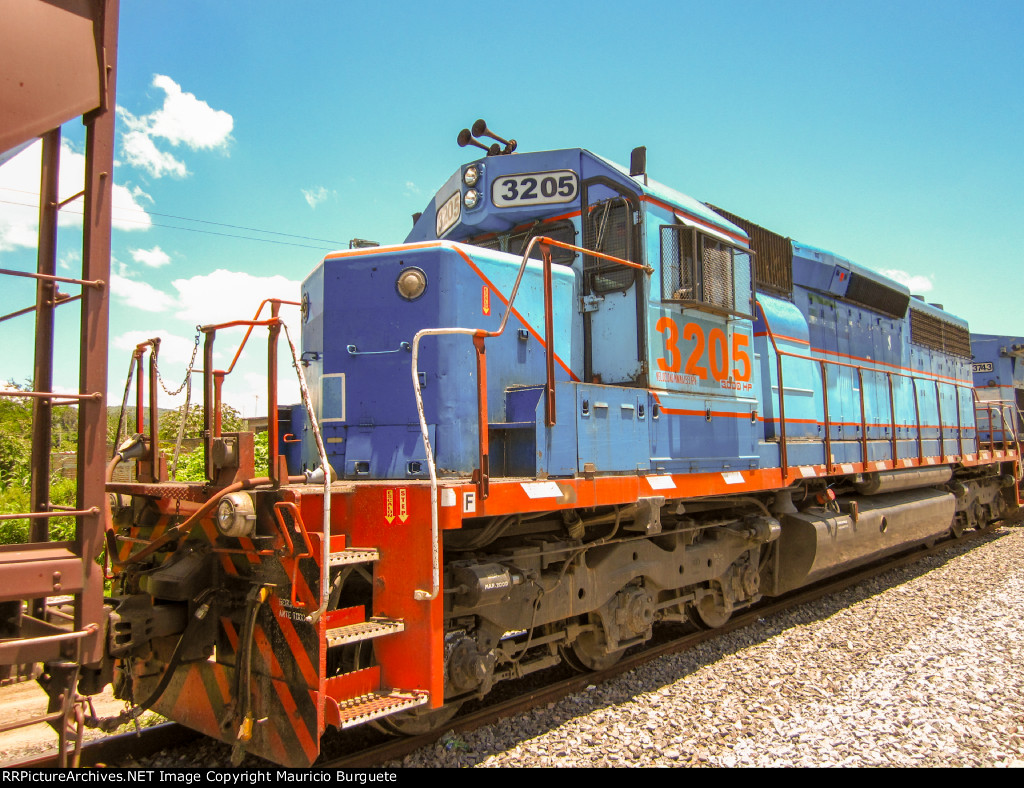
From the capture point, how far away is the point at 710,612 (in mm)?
6086

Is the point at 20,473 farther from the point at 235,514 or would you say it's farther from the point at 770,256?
the point at 770,256

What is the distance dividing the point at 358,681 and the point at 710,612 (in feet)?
12.3

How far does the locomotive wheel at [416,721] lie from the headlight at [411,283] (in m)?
2.45

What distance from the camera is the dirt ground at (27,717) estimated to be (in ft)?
13.0

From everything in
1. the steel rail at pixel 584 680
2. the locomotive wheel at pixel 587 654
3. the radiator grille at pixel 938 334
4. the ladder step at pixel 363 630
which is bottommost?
the steel rail at pixel 584 680

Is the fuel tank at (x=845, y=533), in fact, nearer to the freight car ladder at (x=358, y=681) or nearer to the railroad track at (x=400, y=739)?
the railroad track at (x=400, y=739)

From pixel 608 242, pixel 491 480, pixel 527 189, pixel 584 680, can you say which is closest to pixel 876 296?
pixel 608 242

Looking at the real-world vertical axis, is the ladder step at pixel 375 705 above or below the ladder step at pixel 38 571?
below

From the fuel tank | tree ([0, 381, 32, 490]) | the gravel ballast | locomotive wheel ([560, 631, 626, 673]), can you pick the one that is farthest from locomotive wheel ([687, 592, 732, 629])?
tree ([0, 381, 32, 490])

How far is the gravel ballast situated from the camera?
3.78 metres

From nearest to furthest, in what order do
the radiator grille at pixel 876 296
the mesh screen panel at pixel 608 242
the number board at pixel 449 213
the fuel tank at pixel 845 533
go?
1. the mesh screen panel at pixel 608 242
2. the number board at pixel 449 213
3. the fuel tank at pixel 845 533
4. the radiator grille at pixel 876 296

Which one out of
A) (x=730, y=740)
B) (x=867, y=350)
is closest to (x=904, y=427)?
(x=867, y=350)

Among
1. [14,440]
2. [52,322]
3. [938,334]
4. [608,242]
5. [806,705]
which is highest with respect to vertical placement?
[938,334]

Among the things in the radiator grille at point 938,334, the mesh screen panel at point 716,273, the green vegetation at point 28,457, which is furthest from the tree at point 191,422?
the radiator grille at point 938,334
